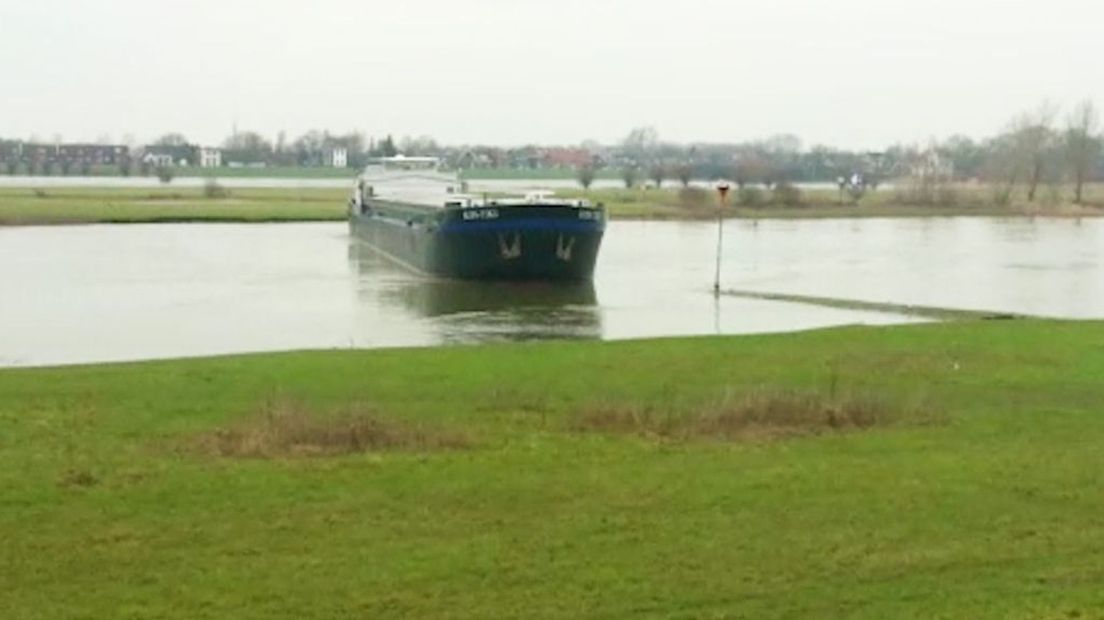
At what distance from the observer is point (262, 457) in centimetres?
1016

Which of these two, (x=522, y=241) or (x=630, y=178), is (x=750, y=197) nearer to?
(x=630, y=178)

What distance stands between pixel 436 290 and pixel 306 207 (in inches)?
2209

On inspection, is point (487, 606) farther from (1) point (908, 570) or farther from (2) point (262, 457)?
(2) point (262, 457)

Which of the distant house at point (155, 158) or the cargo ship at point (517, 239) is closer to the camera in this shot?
the cargo ship at point (517, 239)

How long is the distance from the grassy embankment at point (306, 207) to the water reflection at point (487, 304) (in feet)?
111

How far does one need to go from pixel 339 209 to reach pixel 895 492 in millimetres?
82715

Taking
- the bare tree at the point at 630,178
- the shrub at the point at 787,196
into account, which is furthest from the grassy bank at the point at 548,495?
the bare tree at the point at 630,178

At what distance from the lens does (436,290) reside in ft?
120

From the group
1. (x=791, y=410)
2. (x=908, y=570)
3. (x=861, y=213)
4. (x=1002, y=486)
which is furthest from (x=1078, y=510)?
(x=861, y=213)

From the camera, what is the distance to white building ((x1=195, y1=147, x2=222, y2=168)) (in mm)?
192750

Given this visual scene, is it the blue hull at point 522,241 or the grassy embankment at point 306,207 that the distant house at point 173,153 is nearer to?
the grassy embankment at point 306,207

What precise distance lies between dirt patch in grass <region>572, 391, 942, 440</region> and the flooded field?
1083 centimetres

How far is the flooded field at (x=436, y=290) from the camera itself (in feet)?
82.1

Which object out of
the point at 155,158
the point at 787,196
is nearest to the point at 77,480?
the point at 787,196
